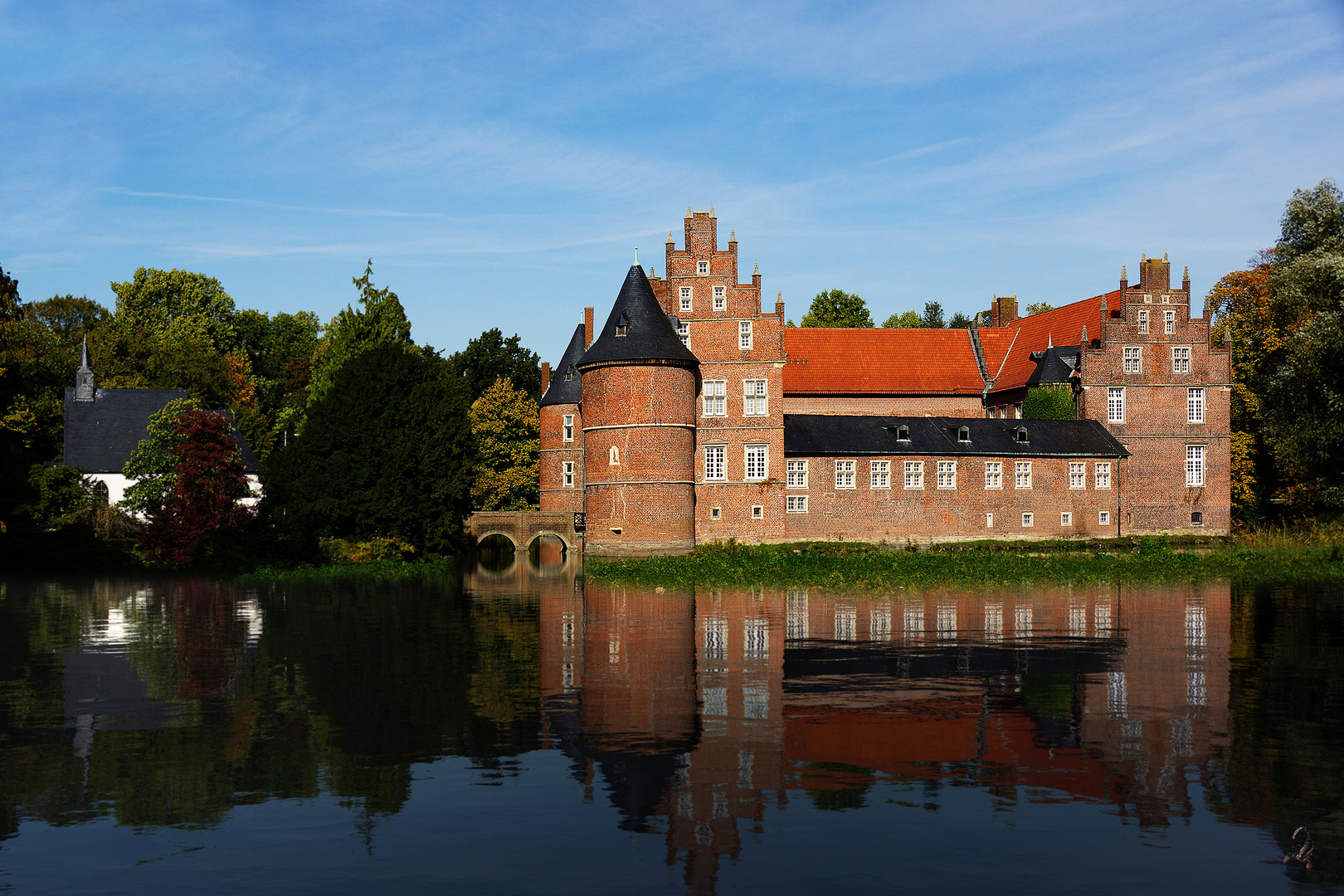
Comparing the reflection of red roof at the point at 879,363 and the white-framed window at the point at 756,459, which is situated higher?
the reflection of red roof at the point at 879,363

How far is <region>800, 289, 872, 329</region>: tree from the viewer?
8712 centimetres

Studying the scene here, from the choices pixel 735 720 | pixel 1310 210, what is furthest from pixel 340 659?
pixel 1310 210

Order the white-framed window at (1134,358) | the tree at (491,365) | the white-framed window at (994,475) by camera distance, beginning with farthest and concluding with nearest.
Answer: the tree at (491,365) → the white-framed window at (1134,358) → the white-framed window at (994,475)

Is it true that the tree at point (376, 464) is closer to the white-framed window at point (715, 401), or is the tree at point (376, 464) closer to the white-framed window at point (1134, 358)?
the white-framed window at point (715, 401)

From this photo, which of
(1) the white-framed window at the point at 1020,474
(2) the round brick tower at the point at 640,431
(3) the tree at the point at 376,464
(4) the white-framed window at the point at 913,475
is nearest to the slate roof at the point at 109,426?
(3) the tree at the point at 376,464

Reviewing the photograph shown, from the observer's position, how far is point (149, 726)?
1437cm

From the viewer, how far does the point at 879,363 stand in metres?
67.5

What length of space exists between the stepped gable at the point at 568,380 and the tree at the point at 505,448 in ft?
25.8

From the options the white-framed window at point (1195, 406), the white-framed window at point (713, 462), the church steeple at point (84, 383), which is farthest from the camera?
the church steeple at point (84, 383)

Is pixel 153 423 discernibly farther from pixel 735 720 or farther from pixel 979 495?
pixel 735 720

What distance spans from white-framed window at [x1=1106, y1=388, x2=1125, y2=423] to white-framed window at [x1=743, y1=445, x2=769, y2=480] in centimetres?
1822

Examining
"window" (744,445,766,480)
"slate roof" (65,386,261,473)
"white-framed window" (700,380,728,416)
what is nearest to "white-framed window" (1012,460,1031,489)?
"window" (744,445,766,480)

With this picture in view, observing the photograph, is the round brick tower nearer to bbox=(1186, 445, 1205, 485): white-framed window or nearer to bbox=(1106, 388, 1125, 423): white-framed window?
bbox=(1106, 388, 1125, 423): white-framed window

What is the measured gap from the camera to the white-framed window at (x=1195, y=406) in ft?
193
